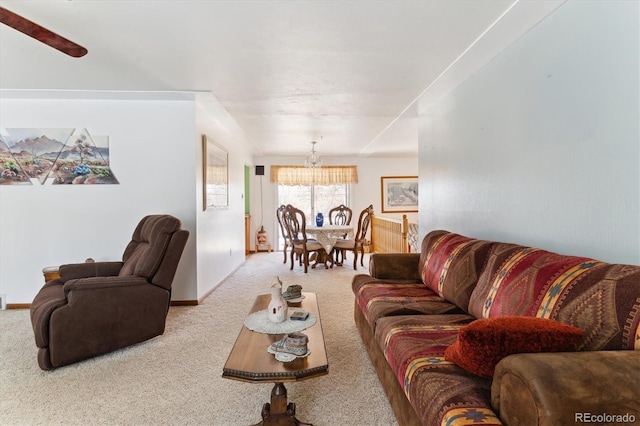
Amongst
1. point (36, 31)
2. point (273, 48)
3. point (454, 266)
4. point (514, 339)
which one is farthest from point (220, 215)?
point (514, 339)

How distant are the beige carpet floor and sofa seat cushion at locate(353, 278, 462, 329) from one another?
0.42 metres

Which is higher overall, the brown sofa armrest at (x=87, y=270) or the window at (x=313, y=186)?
the window at (x=313, y=186)

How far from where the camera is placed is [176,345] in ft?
8.71

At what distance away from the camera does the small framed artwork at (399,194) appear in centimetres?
792

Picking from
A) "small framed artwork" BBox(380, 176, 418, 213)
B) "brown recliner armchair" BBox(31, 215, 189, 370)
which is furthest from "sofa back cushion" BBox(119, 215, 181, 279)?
"small framed artwork" BBox(380, 176, 418, 213)

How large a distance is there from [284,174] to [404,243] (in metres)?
3.47

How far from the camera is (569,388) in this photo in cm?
84

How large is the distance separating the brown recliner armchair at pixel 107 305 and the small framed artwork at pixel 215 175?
1126 mm

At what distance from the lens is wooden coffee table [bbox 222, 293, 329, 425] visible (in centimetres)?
134

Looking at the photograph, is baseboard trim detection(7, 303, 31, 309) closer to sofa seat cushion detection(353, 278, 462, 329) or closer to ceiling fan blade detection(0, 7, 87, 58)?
ceiling fan blade detection(0, 7, 87, 58)

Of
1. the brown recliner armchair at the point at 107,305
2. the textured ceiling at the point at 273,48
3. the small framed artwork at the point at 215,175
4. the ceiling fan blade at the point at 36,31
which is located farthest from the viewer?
the small framed artwork at the point at 215,175

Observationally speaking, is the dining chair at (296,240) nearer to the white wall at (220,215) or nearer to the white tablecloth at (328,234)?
the white tablecloth at (328,234)

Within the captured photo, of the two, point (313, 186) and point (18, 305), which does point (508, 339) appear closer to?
point (18, 305)

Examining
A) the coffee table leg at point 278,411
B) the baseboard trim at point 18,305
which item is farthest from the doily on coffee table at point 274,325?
the baseboard trim at point 18,305
